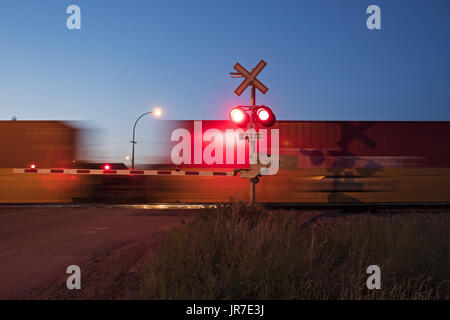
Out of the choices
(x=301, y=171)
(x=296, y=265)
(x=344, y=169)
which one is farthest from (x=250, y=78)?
(x=344, y=169)

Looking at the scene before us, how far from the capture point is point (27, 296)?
10.5ft

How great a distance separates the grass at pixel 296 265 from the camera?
2932mm

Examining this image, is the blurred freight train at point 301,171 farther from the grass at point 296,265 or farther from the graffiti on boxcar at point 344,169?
the grass at point 296,265

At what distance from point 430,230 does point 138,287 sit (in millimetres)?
5303

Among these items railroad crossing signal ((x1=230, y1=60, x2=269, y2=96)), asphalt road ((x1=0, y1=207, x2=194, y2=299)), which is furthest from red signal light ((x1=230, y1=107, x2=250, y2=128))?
asphalt road ((x1=0, y1=207, x2=194, y2=299))

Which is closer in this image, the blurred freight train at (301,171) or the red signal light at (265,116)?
the red signal light at (265,116)

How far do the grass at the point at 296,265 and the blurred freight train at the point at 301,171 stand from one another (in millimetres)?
5683

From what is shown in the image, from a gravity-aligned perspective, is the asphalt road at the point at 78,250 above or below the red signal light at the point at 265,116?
below

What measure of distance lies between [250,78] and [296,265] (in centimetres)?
486

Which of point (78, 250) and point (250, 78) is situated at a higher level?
point (250, 78)

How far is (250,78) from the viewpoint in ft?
22.4

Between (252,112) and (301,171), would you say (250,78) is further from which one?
(301,171)

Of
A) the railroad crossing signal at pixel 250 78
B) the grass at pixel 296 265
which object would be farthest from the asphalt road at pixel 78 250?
the railroad crossing signal at pixel 250 78

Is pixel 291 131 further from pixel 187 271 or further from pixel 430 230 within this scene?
pixel 187 271
